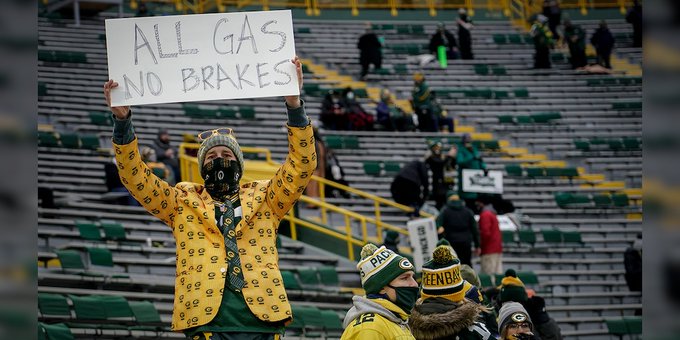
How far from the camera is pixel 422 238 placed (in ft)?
49.2

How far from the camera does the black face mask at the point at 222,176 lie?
4520 millimetres

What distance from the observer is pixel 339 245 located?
16594 mm

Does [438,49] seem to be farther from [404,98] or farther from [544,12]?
[544,12]

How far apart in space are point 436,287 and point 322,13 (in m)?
29.1

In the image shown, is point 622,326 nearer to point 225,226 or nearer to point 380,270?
point 380,270

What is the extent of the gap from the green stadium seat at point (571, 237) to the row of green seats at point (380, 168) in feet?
11.8

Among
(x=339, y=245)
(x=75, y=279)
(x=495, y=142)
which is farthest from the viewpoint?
(x=495, y=142)

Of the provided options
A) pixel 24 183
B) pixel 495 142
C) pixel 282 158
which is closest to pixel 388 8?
pixel 495 142

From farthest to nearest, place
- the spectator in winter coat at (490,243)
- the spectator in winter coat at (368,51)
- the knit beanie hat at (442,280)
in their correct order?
the spectator in winter coat at (368,51), the spectator in winter coat at (490,243), the knit beanie hat at (442,280)

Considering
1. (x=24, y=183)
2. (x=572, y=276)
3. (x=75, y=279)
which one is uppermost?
(x=24, y=183)

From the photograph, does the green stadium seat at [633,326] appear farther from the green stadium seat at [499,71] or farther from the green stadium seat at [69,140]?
the green stadium seat at [499,71]

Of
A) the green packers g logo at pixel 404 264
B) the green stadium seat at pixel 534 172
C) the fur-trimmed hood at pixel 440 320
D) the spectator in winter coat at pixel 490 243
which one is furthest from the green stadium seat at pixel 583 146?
the green packers g logo at pixel 404 264

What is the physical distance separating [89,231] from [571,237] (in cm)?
841

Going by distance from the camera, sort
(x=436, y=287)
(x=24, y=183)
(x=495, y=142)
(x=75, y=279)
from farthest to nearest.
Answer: (x=495, y=142)
(x=75, y=279)
(x=436, y=287)
(x=24, y=183)
